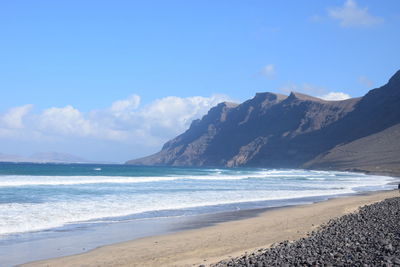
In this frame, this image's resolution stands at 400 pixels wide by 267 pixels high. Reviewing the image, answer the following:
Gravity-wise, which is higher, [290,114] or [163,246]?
[290,114]

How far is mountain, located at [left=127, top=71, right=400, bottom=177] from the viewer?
4692 inches

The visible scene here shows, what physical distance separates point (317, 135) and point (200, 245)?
5920 inches

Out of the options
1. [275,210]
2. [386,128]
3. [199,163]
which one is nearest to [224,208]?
[275,210]

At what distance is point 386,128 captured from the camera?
420 feet

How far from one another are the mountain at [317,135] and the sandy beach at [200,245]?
266 ft

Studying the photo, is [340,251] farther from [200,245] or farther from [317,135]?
[317,135]

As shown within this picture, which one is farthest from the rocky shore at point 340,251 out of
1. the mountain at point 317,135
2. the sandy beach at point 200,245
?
the mountain at point 317,135

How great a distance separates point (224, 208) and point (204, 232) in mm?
8452

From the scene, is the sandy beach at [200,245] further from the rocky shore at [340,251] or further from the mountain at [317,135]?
the mountain at [317,135]

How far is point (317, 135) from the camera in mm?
158750

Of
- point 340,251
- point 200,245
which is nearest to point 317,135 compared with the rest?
point 200,245

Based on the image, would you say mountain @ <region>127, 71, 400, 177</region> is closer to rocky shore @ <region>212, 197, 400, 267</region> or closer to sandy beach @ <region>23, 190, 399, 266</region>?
sandy beach @ <region>23, 190, 399, 266</region>

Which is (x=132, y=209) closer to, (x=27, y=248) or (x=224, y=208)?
(x=224, y=208)

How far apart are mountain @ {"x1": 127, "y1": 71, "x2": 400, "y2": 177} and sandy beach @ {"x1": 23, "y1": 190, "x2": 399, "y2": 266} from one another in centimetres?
8094
